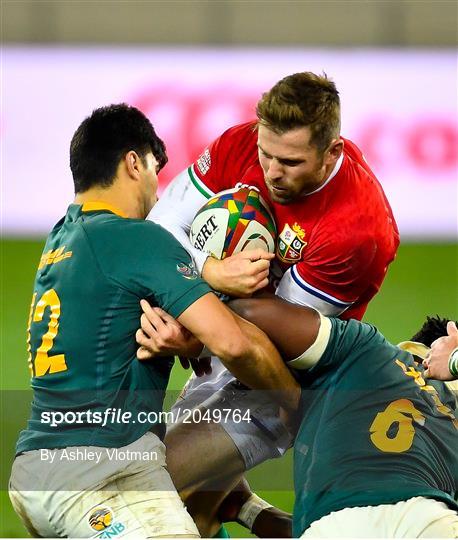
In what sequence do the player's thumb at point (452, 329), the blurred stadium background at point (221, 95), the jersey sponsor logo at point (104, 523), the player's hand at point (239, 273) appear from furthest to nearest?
the blurred stadium background at point (221, 95) → the player's thumb at point (452, 329) → the player's hand at point (239, 273) → the jersey sponsor logo at point (104, 523)

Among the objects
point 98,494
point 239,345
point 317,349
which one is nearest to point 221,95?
point 317,349

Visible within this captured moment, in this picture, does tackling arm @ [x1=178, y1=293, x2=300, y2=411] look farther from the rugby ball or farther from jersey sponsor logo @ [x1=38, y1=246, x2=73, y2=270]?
jersey sponsor logo @ [x1=38, y1=246, x2=73, y2=270]

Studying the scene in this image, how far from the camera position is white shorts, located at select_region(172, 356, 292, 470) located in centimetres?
379

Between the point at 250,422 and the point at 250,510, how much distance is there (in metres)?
0.41

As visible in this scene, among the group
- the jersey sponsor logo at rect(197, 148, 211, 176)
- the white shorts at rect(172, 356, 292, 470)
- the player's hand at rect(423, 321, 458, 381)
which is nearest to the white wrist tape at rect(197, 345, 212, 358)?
the white shorts at rect(172, 356, 292, 470)

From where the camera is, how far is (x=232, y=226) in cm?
349

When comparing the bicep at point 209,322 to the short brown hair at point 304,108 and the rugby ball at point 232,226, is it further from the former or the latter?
the short brown hair at point 304,108

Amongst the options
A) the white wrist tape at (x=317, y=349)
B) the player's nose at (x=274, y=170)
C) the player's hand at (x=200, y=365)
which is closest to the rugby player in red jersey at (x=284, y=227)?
the player's nose at (x=274, y=170)

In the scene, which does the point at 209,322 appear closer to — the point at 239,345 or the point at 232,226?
the point at 239,345

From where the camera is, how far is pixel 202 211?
3.60 meters

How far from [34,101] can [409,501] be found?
131 inches

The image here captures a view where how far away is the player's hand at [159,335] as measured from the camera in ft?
10.6

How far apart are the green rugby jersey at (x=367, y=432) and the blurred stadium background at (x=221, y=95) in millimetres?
621

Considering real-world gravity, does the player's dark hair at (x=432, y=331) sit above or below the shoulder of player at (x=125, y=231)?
below
